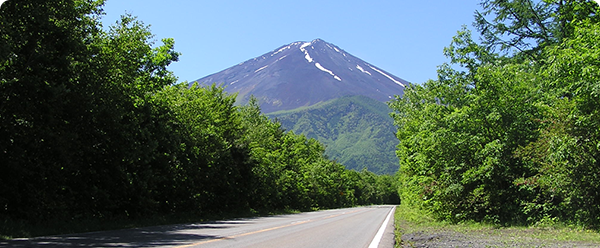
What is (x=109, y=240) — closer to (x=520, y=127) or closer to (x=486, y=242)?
(x=486, y=242)

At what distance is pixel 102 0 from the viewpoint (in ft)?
55.3

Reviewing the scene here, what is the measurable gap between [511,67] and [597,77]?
6.06 m

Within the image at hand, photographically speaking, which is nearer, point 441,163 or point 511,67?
point 511,67

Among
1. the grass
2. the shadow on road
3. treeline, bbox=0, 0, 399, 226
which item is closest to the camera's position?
the shadow on road

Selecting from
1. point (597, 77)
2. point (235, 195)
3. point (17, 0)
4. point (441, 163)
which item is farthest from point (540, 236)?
point (235, 195)

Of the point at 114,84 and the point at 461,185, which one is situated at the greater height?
the point at 114,84

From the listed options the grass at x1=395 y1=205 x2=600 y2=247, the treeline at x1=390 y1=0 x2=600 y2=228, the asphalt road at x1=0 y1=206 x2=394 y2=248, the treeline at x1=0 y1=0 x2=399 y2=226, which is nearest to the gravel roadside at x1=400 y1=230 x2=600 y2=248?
the grass at x1=395 y1=205 x2=600 y2=247

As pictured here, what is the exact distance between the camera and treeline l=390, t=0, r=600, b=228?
44.0ft

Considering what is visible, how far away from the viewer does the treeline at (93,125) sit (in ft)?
42.2

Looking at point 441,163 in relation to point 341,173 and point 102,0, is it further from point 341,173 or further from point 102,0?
point 341,173

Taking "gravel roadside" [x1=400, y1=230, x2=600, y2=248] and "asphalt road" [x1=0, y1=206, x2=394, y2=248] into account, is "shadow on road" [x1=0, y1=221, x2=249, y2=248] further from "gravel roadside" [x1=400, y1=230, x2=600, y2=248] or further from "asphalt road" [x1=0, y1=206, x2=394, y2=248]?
"gravel roadside" [x1=400, y1=230, x2=600, y2=248]

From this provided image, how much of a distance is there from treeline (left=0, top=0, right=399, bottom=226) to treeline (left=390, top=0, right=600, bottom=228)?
12137 mm

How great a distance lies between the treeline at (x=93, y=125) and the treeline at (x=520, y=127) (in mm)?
12137

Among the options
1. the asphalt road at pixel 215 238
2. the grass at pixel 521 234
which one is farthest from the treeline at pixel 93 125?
the grass at pixel 521 234
